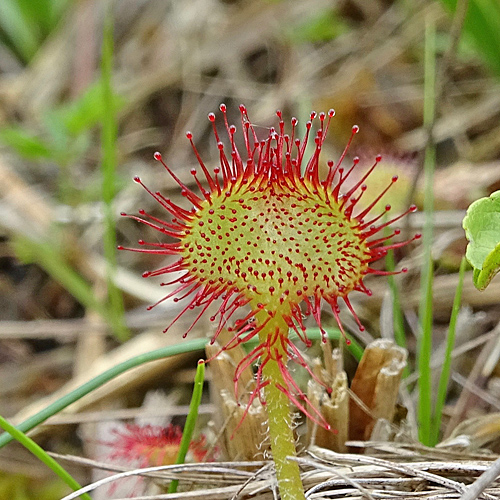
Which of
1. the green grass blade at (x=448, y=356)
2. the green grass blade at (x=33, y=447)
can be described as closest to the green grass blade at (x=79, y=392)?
the green grass blade at (x=33, y=447)

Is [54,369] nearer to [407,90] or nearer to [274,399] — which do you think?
[274,399]

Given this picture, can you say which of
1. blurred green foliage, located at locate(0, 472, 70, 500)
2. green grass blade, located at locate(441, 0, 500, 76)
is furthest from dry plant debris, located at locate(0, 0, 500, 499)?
green grass blade, located at locate(441, 0, 500, 76)

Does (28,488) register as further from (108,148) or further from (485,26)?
(485,26)

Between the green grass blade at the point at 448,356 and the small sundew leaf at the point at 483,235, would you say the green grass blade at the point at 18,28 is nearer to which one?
the green grass blade at the point at 448,356

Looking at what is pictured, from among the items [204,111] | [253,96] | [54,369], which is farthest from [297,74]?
[54,369]

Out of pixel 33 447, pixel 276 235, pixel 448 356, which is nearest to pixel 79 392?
pixel 33 447

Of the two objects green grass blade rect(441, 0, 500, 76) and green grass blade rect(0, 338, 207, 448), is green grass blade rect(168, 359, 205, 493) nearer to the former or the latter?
green grass blade rect(0, 338, 207, 448)
